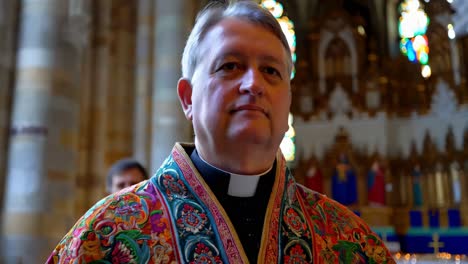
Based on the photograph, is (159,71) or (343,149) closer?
(159,71)

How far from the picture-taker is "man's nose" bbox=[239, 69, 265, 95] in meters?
1.29

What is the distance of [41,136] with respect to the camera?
17.2 feet

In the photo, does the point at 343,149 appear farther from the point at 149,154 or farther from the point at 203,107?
the point at 203,107

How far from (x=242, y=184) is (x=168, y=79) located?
5.90 metres

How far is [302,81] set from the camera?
1619cm

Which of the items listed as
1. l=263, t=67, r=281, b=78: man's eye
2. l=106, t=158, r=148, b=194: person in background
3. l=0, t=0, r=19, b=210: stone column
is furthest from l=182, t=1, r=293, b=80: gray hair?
l=0, t=0, r=19, b=210: stone column

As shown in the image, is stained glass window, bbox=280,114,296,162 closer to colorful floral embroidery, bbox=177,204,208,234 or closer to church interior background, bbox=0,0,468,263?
church interior background, bbox=0,0,468,263

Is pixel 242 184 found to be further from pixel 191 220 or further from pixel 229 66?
pixel 229 66

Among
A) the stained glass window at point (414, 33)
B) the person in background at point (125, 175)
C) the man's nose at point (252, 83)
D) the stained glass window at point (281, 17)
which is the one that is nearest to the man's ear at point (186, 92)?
the man's nose at point (252, 83)

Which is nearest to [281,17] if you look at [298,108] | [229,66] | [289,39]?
[289,39]

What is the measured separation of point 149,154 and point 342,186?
8.14m

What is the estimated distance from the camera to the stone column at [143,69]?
324 inches

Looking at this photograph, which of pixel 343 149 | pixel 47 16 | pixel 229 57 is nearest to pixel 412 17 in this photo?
pixel 343 149

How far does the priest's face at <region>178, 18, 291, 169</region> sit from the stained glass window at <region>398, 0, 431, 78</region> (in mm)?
15158
